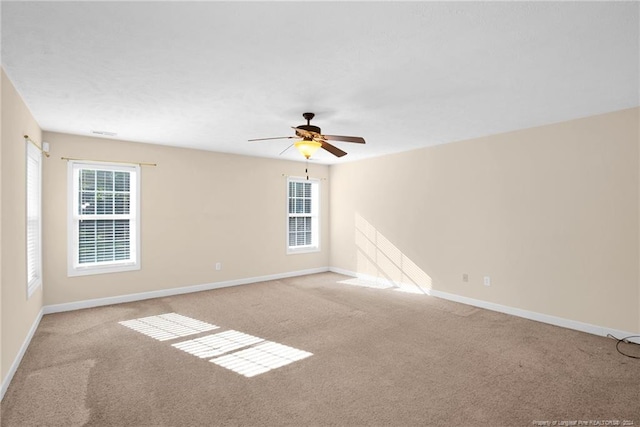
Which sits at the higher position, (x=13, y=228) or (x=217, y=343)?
(x=13, y=228)

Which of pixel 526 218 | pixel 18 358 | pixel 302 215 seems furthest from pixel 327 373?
pixel 302 215

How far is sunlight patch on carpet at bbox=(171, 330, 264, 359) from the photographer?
3182 mm

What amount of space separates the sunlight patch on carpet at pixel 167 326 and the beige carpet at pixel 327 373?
4 cm

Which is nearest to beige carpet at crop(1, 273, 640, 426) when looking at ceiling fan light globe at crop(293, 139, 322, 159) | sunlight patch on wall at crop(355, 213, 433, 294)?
sunlight patch on wall at crop(355, 213, 433, 294)

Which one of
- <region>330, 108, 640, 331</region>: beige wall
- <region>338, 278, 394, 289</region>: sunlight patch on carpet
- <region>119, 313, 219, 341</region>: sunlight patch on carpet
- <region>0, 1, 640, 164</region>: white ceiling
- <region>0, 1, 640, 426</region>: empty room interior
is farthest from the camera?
<region>338, 278, 394, 289</region>: sunlight patch on carpet

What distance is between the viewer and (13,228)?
2.82 metres

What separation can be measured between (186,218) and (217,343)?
265 centimetres

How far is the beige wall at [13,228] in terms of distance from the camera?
2529 mm

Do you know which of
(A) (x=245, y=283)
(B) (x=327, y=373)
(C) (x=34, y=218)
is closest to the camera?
(B) (x=327, y=373)

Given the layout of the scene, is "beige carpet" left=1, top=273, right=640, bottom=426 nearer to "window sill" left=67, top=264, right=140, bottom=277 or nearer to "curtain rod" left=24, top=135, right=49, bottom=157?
"window sill" left=67, top=264, right=140, bottom=277

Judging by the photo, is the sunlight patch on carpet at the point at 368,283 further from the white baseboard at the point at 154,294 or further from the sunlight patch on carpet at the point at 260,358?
the sunlight patch on carpet at the point at 260,358

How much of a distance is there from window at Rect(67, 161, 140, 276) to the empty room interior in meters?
0.02

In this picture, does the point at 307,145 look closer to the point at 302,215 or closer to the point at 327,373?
the point at 327,373

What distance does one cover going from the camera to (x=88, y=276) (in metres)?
4.62
